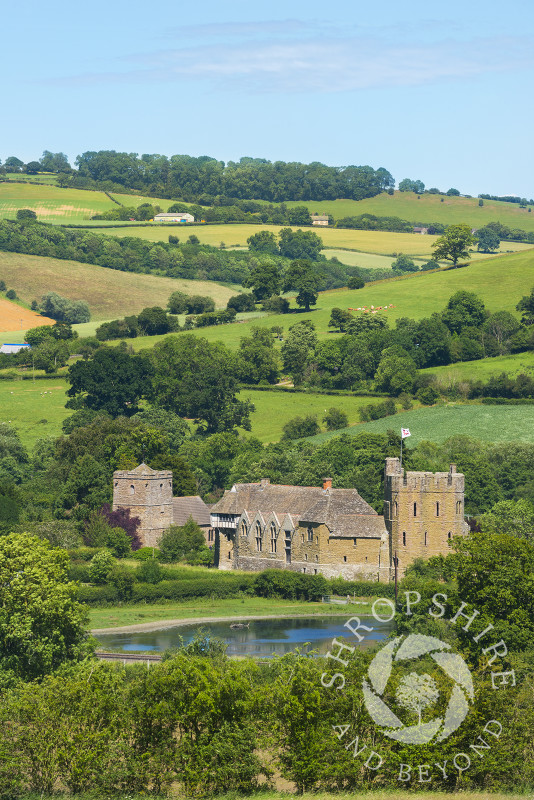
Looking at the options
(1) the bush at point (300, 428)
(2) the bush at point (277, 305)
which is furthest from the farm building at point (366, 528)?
(2) the bush at point (277, 305)

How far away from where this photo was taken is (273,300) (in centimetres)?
18875

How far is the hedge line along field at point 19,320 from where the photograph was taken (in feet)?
625

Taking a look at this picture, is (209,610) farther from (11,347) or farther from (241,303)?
(241,303)

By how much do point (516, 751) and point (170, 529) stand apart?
62653mm

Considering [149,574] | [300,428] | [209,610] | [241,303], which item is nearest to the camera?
[209,610]

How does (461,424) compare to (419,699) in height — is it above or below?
below

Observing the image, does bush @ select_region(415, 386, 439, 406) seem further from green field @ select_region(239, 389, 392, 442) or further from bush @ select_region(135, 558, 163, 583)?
bush @ select_region(135, 558, 163, 583)

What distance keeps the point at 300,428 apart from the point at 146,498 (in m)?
31.1

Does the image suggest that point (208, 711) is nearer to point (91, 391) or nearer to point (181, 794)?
point (181, 794)

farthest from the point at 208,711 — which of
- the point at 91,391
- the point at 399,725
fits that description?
the point at 91,391

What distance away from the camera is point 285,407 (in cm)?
14162

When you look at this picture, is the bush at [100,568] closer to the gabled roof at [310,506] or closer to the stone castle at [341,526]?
the stone castle at [341,526]

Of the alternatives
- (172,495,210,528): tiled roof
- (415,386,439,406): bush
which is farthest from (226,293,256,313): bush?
(172,495,210,528): tiled roof

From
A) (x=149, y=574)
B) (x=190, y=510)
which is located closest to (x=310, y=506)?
(x=149, y=574)
